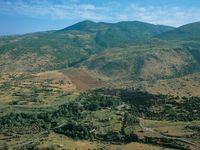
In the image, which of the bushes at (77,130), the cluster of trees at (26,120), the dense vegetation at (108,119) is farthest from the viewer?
the cluster of trees at (26,120)

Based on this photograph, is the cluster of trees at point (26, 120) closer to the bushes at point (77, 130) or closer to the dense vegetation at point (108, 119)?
the dense vegetation at point (108, 119)

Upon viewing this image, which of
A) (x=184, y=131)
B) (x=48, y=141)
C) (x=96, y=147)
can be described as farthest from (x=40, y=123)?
(x=184, y=131)

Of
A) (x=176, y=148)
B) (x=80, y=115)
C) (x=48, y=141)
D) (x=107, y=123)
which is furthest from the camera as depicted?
(x=80, y=115)

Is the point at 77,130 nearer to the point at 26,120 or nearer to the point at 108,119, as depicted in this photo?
the point at 108,119

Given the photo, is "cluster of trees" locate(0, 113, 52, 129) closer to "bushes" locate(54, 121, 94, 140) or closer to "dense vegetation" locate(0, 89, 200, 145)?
"dense vegetation" locate(0, 89, 200, 145)

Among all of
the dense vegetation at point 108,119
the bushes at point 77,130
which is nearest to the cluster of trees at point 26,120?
the dense vegetation at point 108,119

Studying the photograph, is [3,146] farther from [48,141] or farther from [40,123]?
[40,123]

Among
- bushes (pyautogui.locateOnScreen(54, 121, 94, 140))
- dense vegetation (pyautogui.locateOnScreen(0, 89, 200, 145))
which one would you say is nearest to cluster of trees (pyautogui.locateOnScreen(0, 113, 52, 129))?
dense vegetation (pyautogui.locateOnScreen(0, 89, 200, 145))

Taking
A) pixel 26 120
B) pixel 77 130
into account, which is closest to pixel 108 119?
pixel 77 130

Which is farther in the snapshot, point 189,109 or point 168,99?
point 168,99

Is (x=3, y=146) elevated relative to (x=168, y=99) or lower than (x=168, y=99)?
lower

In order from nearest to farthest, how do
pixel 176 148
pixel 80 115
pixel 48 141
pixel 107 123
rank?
pixel 176 148, pixel 48 141, pixel 107 123, pixel 80 115
